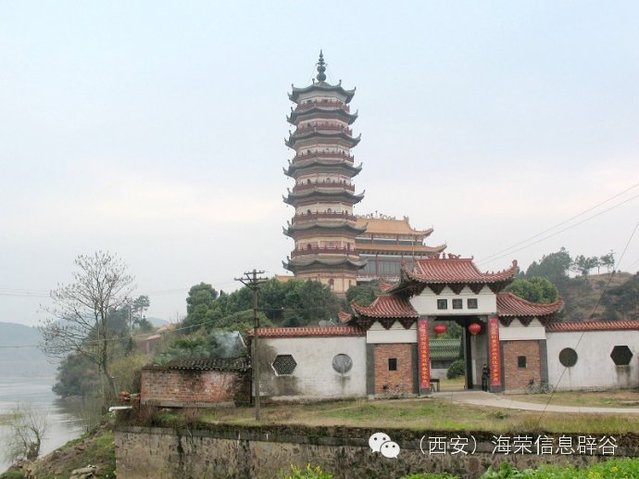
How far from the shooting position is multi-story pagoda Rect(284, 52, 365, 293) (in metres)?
53.9

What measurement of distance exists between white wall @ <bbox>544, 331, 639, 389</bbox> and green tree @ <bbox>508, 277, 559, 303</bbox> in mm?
23325

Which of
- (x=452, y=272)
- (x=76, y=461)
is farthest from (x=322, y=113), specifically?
(x=76, y=461)

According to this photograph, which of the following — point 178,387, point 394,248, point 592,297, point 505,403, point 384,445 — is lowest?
point 384,445

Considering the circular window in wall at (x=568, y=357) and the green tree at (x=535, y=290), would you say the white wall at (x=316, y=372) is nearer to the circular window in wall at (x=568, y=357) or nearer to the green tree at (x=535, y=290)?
the circular window in wall at (x=568, y=357)

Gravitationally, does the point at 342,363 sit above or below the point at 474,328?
below

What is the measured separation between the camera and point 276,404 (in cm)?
2311

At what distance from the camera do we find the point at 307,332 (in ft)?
78.8

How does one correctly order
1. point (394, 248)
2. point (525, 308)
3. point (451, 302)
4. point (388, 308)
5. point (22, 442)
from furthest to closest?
point (394, 248)
point (22, 442)
point (525, 308)
point (451, 302)
point (388, 308)

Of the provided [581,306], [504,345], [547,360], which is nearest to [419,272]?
[504,345]

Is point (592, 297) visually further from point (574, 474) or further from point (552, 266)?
point (574, 474)

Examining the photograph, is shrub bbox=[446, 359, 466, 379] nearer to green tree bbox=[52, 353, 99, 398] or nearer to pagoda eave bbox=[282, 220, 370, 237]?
pagoda eave bbox=[282, 220, 370, 237]

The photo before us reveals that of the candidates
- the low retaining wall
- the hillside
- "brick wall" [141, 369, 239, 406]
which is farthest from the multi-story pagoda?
the low retaining wall

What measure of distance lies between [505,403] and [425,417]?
401 cm

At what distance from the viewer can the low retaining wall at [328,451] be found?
15.8m
